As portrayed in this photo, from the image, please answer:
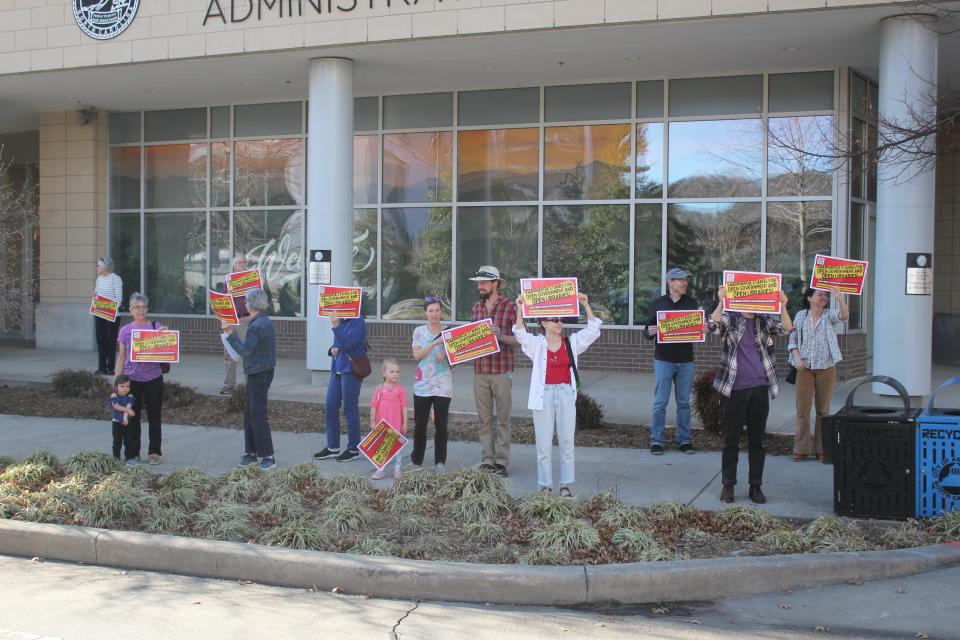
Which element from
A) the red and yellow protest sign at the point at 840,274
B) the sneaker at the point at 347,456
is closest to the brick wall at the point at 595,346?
the red and yellow protest sign at the point at 840,274

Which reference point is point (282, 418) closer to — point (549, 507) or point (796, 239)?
point (549, 507)

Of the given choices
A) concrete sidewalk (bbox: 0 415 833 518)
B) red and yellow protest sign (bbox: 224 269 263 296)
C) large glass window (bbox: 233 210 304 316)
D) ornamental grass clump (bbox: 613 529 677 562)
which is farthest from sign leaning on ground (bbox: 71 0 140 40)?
ornamental grass clump (bbox: 613 529 677 562)

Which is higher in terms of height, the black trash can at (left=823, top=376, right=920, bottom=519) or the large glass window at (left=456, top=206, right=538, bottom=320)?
the large glass window at (left=456, top=206, right=538, bottom=320)

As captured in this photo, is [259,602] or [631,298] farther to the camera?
[631,298]

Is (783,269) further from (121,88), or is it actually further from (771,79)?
(121,88)

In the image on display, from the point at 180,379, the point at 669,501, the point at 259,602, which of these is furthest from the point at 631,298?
the point at 259,602

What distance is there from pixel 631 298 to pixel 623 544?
10244 mm

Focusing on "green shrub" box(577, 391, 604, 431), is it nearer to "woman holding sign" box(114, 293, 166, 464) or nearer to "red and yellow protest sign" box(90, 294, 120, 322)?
"woman holding sign" box(114, 293, 166, 464)

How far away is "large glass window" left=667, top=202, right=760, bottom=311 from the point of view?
15750 millimetres

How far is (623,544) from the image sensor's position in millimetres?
6523

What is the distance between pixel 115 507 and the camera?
7363 mm

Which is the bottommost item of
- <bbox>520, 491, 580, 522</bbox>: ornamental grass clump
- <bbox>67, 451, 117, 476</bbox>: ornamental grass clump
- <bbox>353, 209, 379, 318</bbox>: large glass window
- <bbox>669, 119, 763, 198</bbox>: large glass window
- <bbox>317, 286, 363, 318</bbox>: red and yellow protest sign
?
<bbox>520, 491, 580, 522</bbox>: ornamental grass clump

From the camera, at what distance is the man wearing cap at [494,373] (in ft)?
28.9

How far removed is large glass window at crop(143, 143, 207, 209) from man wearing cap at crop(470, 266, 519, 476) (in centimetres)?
1230
